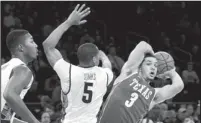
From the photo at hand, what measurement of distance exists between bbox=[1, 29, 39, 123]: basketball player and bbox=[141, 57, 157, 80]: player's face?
137cm

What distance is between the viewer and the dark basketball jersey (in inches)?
241

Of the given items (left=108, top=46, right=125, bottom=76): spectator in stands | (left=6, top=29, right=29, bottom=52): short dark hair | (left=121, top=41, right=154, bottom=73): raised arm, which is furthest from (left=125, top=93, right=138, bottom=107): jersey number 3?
(left=108, top=46, right=125, bottom=76): spectator in stands

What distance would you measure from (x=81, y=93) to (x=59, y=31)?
793mm

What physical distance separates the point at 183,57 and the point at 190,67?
1213 mm

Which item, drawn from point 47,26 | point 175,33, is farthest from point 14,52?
point 175,33

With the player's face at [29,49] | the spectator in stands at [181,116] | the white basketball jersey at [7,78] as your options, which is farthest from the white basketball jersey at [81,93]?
the spectator in stands at [181,116]

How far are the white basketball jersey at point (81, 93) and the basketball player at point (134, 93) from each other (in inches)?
15.0

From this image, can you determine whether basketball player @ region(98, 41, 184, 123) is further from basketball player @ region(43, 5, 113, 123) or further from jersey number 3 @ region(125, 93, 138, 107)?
basketball player @ region(43, 5, 113, 123)

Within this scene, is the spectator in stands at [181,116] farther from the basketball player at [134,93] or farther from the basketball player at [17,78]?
the basketball player at [17,78]

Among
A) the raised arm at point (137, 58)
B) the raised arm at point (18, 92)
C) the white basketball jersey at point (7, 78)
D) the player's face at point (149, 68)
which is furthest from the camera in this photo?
the raised arm at point (137, 58)

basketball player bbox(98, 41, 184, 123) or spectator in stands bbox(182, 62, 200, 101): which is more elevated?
basketball player bbox(98, 41, 184, 123)

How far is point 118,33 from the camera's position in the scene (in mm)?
16125

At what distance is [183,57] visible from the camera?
613 inches

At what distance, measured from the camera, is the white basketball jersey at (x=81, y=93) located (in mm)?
6566
